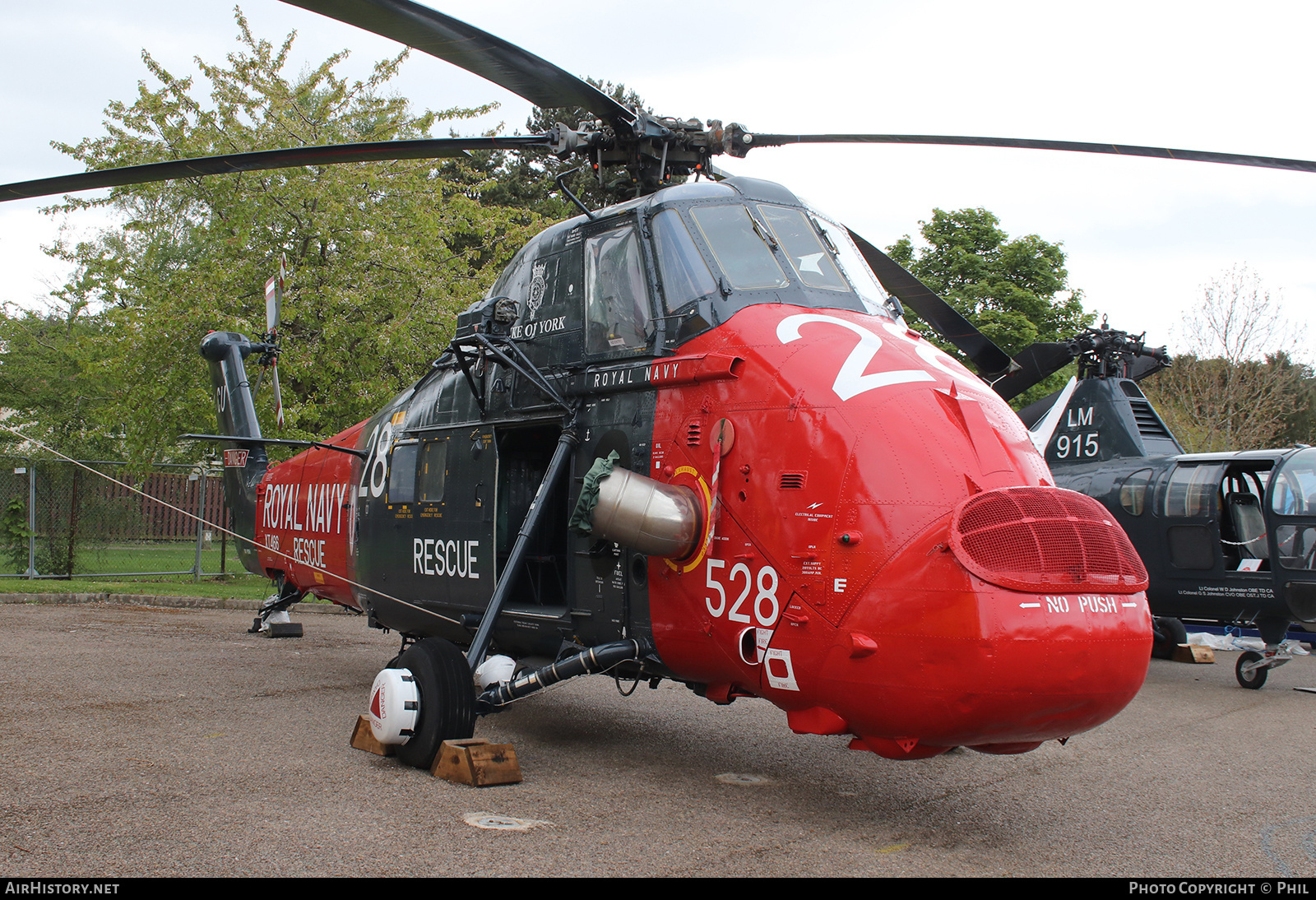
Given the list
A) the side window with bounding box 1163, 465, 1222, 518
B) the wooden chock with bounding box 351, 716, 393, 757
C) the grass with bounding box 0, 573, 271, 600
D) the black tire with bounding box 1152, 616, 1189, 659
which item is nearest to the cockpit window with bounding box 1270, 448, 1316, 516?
the side window with bounding box 1163, 465, 1222, 518

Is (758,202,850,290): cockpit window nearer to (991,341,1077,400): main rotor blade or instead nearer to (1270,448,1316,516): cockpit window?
(991,341,1077,400): main rotor blade

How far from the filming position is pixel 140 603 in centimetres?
1712

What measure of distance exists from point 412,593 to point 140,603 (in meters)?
11.3

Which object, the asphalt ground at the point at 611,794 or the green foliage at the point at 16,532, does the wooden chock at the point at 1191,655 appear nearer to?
the asphalt ground at the point at 611,794

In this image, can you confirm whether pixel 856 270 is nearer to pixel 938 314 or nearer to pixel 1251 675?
pixel 938 314

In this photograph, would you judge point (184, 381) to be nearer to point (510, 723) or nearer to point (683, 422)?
point (510, 723)

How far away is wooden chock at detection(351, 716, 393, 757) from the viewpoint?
684 cm

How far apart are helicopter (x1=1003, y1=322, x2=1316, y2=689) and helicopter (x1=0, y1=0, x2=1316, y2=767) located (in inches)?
213

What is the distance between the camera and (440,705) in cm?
638

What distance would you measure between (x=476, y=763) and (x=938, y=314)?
16.3 ft

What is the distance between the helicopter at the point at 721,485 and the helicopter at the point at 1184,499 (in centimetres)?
541

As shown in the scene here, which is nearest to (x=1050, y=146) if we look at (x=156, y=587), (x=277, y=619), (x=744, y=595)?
(x=744, y=595)

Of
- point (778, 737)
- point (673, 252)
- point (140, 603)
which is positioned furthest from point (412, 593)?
point (140, 603)

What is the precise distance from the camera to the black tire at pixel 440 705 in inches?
251
